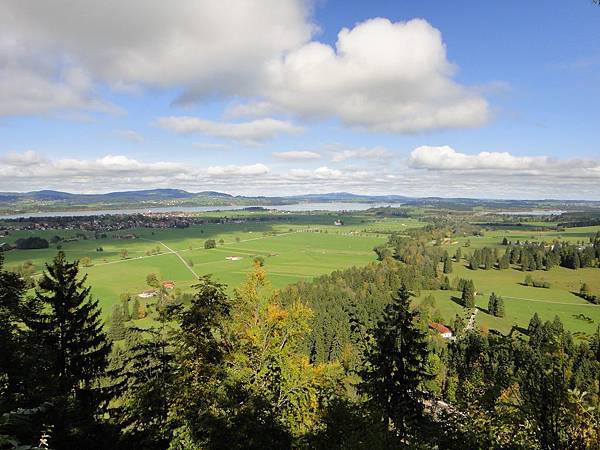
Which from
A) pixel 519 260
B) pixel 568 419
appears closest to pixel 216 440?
pixel 568 419

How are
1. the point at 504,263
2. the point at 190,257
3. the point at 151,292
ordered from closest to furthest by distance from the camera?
1. the point at 151,292
2. the point at 504,263
3. the point at 190,257

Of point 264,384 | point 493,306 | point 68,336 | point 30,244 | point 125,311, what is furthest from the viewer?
point 30,244

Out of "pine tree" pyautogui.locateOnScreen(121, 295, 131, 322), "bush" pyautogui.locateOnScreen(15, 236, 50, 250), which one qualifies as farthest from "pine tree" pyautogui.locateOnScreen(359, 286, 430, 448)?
"bush" pyautogui.locateOnScreen(15, 236, 50, 250)

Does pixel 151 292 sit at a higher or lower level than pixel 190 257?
lower

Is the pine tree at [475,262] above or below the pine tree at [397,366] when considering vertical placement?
below

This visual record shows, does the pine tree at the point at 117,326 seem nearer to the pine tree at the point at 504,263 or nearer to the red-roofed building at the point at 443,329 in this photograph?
the red-roofed building at the point at 443,329

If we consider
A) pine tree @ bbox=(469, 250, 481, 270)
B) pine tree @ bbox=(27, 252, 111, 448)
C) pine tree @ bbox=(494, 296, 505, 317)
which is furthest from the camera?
pine tree @ bbox=(469, 250, 481, 270)

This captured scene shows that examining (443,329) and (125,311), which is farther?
(443,329)

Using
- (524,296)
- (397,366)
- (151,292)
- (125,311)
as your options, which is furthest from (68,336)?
(524,296)

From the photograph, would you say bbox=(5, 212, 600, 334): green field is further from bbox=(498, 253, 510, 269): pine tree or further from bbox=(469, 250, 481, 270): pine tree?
bbox=(469, 250, 481, 270): pine tree

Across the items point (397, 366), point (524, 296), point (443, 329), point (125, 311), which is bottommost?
point (443, 329)

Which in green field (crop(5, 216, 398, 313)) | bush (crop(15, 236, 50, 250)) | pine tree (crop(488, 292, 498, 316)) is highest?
bush (crop(15, 236, 50, 250))

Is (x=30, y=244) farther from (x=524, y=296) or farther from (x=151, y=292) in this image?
(x=524, y=296)

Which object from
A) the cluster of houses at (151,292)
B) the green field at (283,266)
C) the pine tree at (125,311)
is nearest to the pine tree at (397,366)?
the green field at (283,266)
